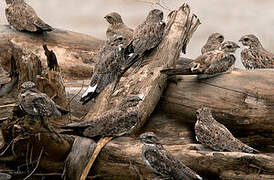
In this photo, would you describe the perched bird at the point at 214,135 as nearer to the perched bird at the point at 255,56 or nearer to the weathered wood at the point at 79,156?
the weathered wood at the point at 79,156

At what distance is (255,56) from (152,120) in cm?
226

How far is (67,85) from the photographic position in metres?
9.36

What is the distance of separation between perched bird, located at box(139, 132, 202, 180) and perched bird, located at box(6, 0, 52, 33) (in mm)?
5019

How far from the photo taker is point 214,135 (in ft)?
21.5

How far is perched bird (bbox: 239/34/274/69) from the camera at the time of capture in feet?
28.1

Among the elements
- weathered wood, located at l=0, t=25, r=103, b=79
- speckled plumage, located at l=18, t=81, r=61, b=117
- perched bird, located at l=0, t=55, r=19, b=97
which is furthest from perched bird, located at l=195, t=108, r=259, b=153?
weathered wood, located at l=0, t=25, r=103, b=79

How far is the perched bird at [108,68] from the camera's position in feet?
26.2

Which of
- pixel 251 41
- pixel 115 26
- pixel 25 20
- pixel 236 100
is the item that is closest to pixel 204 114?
pixel 236 100

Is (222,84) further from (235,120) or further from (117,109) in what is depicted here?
(117,109)

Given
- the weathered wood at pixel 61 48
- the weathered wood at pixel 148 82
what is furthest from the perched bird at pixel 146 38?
the weathered wood at pixel 61 48

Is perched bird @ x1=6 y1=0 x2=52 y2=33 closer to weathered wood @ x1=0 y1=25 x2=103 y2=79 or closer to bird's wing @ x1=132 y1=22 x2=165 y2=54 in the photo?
weathered wood @ x1=0 y1=25 x2=103 y2=79

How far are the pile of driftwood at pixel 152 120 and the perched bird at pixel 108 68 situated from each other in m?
0.21

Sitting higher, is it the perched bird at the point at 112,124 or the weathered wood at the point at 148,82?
the weathered wood at the point at 148,82

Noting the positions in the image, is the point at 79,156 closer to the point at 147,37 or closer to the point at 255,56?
the point at 147,37
